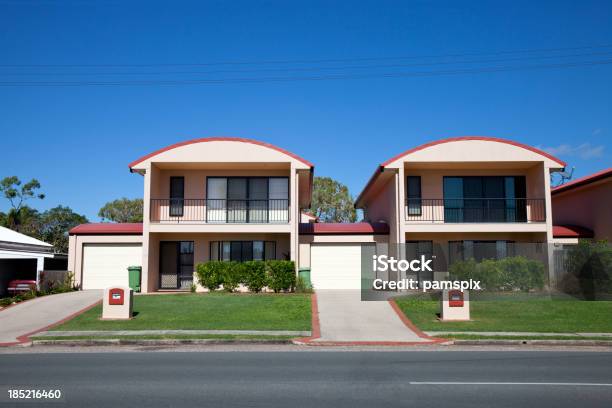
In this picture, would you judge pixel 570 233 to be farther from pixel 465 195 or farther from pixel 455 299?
pixel 455 299

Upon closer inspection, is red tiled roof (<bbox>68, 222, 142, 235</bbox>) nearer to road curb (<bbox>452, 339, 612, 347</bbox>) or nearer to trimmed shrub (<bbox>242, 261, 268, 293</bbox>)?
trimmed shrub (<bbox>242, 261, 268, 293</bbox>)

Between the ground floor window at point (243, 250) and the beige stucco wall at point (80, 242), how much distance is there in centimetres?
355

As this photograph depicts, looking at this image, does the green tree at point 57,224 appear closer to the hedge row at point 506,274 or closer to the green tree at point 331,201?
the green tree at point 331,201

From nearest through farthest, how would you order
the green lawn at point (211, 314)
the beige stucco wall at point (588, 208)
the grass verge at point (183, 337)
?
1. the grass verge at point (183, 337)
2. the green lawn at point (211, 314)
3. the beige stucco wall at point (588, 208)

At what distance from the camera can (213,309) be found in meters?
17.5

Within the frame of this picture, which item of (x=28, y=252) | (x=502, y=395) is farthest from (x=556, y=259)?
(x=28, y=252)

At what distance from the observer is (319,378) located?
8758 millimetres

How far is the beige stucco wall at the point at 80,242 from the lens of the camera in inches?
941

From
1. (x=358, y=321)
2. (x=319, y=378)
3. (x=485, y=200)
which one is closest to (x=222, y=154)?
(x=358, y=321)

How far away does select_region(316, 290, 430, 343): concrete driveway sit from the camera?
13.7 metres

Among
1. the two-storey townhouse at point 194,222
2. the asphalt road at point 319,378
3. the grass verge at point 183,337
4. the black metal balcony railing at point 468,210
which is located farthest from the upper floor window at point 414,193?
the asphalt road at point 319,378

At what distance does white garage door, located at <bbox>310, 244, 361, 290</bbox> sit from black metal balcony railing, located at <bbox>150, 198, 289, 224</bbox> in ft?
7.79

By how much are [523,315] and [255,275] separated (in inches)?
401

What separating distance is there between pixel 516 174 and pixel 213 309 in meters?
15.4
